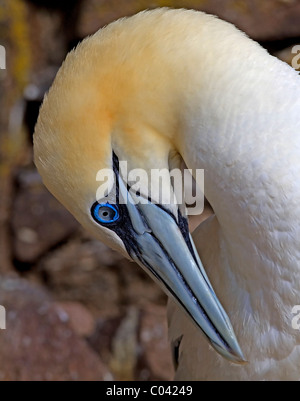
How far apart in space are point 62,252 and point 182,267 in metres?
2.31

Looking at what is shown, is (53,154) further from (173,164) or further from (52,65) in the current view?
(52,65)

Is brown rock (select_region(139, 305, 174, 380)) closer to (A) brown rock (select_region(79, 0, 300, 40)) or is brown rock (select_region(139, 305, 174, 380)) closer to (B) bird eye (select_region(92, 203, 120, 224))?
(A) brown rock (select_region(79, 0, 300, 40))

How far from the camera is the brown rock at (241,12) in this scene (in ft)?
12.1

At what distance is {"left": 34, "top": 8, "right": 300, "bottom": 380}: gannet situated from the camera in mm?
1744

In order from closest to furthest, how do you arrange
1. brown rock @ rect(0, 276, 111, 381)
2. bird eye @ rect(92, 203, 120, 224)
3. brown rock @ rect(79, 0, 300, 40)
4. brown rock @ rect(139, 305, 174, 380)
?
bird eye @ rect(92, 203, 120, 224), brown rock @ rect(0, 276, 111, 381), brown rock @ rect(79, 0, 300, 40), brown rock @ rect(139, 305, 174, 380)

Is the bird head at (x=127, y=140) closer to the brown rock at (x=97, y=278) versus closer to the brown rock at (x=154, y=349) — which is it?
the brown rock at (x=154, y=349)

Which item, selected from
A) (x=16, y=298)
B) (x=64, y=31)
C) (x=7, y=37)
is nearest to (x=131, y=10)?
(x=64, y=31)

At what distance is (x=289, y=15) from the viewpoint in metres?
3.69

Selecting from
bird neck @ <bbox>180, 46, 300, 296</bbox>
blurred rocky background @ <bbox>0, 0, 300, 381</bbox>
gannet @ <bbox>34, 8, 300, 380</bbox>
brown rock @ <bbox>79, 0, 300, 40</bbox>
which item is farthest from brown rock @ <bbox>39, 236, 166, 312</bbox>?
bird neck @ <bbox>180, 46, 300, 296</bbox>

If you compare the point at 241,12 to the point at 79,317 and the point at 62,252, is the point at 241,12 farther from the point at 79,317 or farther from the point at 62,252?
the point at 79,317

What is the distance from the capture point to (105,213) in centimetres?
188

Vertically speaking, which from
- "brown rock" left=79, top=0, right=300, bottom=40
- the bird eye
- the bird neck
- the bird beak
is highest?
"brown rock" left=79, top=0, right=300, bottom=40

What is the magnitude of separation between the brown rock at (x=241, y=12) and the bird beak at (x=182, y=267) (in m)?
2.08

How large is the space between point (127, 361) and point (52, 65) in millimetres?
1693
